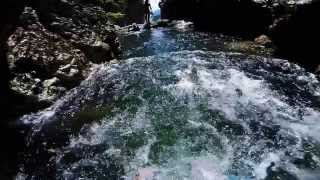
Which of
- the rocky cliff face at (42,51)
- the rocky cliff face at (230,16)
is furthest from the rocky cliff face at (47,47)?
the rocky cliff face at (230,16)

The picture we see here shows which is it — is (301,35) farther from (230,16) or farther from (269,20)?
(230,16)

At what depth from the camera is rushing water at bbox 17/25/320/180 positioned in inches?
305

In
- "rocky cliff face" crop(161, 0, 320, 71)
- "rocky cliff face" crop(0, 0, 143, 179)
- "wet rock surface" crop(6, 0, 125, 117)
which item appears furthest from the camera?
"rocky cliff face" crop(161, 0, 320, 71)

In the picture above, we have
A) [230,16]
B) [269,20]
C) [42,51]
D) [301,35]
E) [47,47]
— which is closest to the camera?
[42,51]

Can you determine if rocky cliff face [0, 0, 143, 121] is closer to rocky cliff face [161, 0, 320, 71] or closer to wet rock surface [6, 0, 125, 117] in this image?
wet rock surface [6, 0, 125, 117]

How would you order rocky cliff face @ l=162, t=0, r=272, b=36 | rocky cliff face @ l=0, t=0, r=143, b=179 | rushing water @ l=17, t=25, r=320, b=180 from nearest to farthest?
rushing water @ l=17, t=25, r=320, b=180 → rocky cliff face @ l=0, t=0, r=143, b=179 → rocky cliff face @ l=162, t=0, r=272, b=36

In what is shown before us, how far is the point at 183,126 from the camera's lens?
31.4 feet

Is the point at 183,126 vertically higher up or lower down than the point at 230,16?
lower down

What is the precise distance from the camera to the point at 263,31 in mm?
22859

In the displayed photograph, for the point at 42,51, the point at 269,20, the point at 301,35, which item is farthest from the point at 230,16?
the point at 42,51

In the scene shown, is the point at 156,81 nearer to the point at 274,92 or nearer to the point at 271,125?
the point at 274,92

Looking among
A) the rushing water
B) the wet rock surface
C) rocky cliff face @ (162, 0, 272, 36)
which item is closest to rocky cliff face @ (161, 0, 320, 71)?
rocky cliff face @ (162, 0, 272, 36)

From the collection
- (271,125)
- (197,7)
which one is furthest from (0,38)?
(197,7)

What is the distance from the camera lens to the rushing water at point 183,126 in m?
7.75
